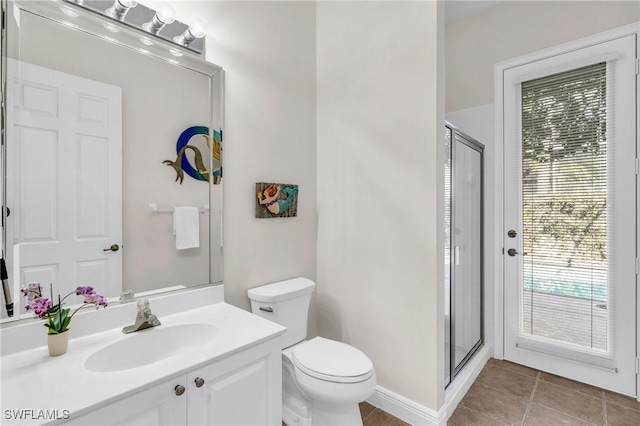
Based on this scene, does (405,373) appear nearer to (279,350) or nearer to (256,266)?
(279,350)

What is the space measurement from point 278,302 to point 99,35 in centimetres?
151

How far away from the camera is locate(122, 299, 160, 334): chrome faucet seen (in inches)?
50.9

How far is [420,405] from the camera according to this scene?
174cm

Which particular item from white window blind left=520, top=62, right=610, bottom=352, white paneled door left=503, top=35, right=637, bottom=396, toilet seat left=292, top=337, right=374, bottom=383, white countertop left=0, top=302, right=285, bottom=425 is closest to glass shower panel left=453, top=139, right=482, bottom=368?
white paneled door left=503, top=35, right=637, bottom=396

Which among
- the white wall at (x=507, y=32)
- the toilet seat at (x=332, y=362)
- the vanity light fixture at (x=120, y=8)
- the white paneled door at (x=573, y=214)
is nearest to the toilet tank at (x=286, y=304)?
the toilet seat at (x=332, y=362)

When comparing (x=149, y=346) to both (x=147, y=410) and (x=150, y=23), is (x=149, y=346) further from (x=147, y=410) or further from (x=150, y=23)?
(x=150, y=23)

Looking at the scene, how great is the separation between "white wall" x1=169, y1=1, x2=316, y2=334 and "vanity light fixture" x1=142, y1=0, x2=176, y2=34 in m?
0.15

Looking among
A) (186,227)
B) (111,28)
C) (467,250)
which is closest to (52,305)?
(186,227)

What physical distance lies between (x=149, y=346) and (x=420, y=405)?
146 cm

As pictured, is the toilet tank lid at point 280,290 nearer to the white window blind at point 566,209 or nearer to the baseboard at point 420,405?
the baseboard at point 420,405

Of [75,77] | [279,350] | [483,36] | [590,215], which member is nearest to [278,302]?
[279,350]

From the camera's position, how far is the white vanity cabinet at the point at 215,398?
896mm

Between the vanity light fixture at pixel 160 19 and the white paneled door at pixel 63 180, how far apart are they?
1.09 ft

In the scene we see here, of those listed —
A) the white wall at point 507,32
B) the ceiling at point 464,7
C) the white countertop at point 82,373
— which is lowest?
the white countertop at point 82,373
